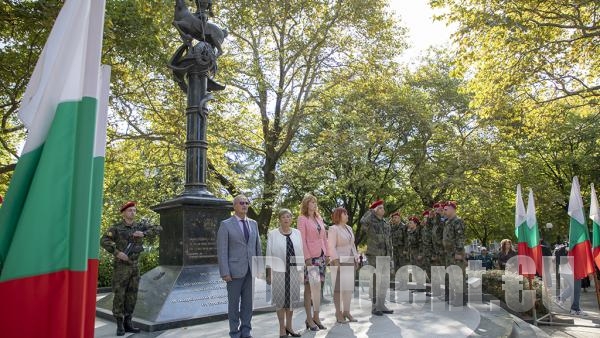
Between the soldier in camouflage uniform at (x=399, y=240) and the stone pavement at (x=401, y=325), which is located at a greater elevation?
the soldier in camouflage uniform at (x=399, y=240)

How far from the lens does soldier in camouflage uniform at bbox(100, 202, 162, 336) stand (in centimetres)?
750

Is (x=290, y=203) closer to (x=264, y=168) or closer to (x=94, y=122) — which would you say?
(x=264, y=168)

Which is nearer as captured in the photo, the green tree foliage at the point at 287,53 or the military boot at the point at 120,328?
the military boot at the point at 120,328

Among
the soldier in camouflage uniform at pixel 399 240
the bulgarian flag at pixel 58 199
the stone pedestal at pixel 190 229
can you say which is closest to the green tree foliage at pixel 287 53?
the soldier in camouflage uniform at pixel 399 240

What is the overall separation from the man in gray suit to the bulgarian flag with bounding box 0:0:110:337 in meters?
4.17

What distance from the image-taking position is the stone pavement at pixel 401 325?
276 inches

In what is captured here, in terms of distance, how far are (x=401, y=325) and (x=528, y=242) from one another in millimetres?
5689

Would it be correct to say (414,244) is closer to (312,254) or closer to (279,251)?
(312,254)

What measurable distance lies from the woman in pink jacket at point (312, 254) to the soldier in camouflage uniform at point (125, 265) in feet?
8.56

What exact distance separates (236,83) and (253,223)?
15733mm

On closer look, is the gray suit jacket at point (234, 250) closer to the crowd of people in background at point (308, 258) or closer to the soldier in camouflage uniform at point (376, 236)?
the crowd of people in background at point (308, 258)

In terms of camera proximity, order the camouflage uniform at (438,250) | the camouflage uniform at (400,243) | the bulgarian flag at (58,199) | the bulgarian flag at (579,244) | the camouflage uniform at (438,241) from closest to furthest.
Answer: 1. the bulgarian flag at (58,199)
2. the bulgarian flag at (579,244)
3. the camouflage uniform at (438,250)
4. the camouflage uniform at (438,241)
5. the camouflage uniform at (400,243)

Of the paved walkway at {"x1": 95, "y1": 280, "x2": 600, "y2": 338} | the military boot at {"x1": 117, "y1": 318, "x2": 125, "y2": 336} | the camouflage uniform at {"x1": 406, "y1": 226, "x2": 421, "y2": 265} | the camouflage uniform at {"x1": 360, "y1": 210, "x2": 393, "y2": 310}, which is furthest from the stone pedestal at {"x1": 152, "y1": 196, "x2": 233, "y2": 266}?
the camouflage uniform at {"x1": 406, "y1": 226, "x2": 421, "y2": 265}

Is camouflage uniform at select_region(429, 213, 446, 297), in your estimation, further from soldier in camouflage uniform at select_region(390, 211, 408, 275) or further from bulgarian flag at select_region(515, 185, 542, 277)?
soldier in camouflage uniform at select_region(390, 211, 408, 275)
